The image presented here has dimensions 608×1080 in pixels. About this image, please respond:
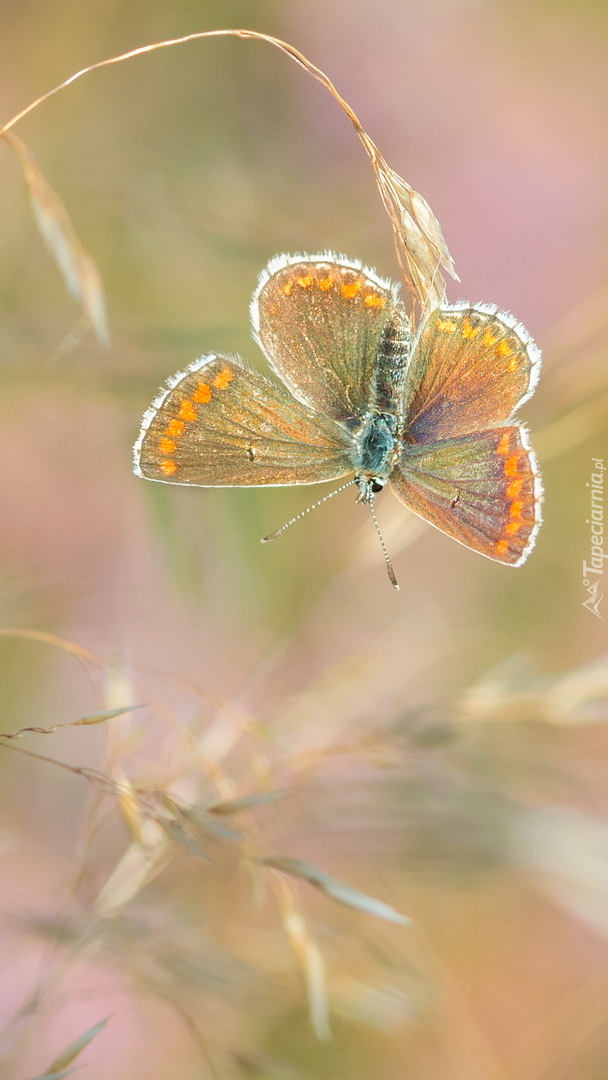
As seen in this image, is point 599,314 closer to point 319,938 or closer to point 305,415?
point 305,415

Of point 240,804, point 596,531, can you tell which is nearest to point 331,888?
point 240,804

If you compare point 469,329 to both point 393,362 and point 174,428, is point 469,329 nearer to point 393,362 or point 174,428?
point 393,362

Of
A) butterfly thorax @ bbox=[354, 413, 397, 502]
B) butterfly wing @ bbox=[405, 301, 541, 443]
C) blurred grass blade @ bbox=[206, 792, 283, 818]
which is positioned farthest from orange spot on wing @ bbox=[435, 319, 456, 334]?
blurred grass blade @ bbox=[206, 792, 283, 818]

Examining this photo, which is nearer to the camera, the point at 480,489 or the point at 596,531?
the point at 480,489

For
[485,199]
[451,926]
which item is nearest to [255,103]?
[485,199]

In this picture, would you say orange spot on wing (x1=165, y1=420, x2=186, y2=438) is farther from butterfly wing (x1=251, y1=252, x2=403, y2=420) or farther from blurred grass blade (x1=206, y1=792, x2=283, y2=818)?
blurred grass blade (x1=206, y1=792, x2=283, y2=818)

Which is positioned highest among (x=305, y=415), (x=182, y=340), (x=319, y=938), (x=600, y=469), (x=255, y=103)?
(x=255, y=103)

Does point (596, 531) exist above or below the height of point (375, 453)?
below
